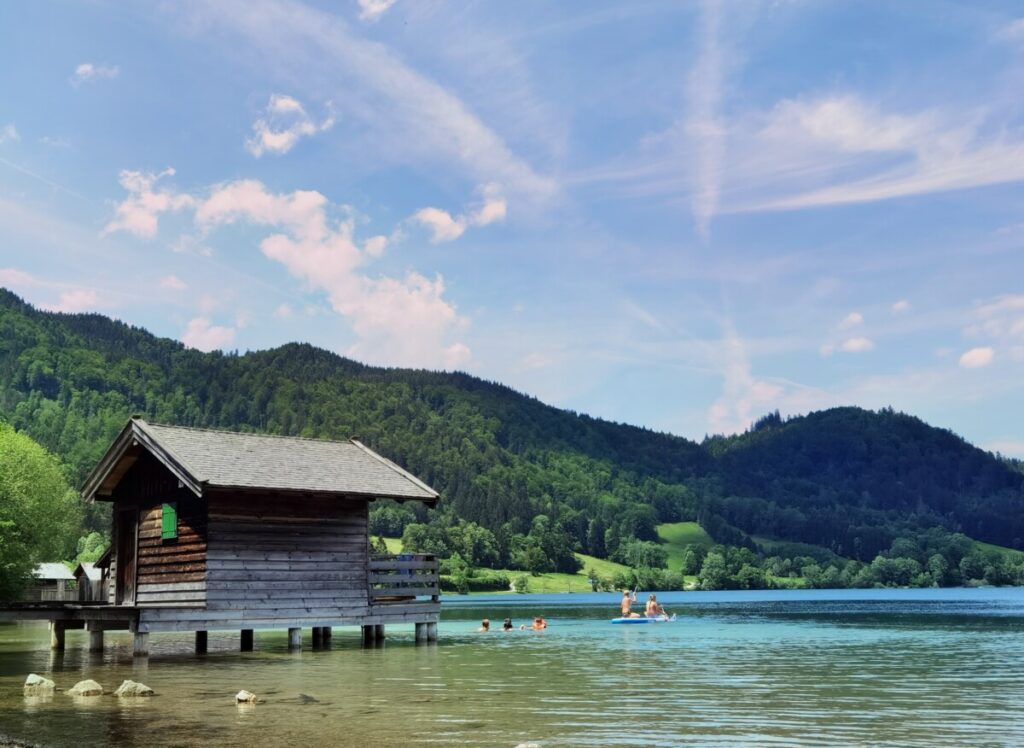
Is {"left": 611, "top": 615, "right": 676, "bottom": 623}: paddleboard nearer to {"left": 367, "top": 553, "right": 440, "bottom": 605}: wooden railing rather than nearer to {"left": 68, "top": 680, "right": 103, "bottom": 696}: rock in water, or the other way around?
{"left": 367, "top": 553, "right": 440, "bottom": 605}: wooden railing

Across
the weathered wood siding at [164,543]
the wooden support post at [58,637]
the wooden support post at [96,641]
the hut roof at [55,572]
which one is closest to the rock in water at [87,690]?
the weathered wood siding at [164,543]

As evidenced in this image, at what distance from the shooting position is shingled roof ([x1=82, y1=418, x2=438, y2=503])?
117 feet

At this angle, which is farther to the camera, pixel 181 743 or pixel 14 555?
pixel 14 555

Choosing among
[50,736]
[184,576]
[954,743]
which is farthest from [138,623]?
[954,743]

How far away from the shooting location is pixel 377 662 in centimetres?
3359

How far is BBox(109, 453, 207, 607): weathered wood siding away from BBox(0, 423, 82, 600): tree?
3.30 metres

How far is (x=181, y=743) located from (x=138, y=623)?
18.5 m

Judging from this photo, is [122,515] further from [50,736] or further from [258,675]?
[50,736]

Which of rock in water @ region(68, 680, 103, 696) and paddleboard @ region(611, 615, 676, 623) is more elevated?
rock in water @ region(68, 680, 103, 696)

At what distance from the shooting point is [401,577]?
135 ft

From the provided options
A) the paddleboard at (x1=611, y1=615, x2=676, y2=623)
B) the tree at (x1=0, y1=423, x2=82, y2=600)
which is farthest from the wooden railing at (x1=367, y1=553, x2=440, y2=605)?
the paddleboard at (x1=611, y1=615, x2=676, y2=623)

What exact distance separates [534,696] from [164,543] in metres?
18.6

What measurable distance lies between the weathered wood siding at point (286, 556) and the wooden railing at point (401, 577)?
2.49 feet

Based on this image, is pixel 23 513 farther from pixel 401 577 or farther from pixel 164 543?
pixel 401 577
